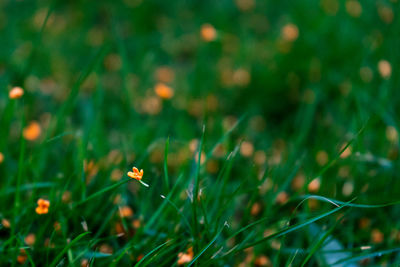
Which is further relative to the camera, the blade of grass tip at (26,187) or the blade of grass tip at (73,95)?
the blade of grass tip at (73,95)

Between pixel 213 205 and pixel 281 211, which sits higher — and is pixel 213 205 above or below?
above

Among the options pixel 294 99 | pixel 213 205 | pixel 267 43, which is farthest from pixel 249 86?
pixel 213 205

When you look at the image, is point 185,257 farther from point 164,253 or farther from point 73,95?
point 73,95

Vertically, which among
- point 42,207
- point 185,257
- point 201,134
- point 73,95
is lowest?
point 201,134

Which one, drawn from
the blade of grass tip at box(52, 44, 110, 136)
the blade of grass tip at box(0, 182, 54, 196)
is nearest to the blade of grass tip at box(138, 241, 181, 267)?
the blade of grass tip at box(0, 182, 54, 196)

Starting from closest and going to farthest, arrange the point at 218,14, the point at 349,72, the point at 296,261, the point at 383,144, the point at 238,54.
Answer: the point at 296,261 → the point at 383,144 → the point at 349,72 → the point at 238,54 → the point at 218,14

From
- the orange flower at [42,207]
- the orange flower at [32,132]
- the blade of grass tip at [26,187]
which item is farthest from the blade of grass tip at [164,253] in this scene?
the orange flower at [32,132]

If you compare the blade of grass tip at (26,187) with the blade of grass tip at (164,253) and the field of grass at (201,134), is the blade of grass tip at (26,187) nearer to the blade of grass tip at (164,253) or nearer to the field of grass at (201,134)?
the field of grass at (201,134)

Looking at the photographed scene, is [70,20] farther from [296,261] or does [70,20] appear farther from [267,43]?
[296,261]

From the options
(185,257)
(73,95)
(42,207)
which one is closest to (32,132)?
(73,95)
